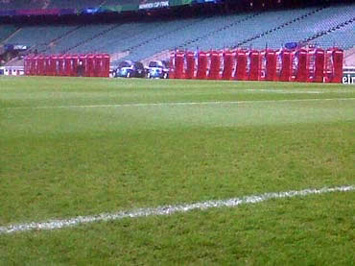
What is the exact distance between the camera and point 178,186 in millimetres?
3801

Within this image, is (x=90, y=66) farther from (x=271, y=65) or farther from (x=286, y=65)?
(x=286, y=65)

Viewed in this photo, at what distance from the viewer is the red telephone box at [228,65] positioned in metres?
27.6

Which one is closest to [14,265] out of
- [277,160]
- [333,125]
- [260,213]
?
[260,213]

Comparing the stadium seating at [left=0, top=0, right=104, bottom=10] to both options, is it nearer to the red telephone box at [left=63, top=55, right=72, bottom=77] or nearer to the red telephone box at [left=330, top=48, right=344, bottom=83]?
the red telephone box at [left=63, top=55, right=72, bottom=77]

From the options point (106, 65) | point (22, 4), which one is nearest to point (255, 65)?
point (106, 65)

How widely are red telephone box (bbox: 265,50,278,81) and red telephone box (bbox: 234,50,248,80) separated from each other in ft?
3.23

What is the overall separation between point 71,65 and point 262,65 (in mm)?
13190

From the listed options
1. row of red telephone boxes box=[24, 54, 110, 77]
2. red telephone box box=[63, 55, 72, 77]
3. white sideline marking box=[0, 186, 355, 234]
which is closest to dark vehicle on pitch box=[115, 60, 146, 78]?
row of red telephone boxes box=[24, 54, 110, 77]

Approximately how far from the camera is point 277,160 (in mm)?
4723

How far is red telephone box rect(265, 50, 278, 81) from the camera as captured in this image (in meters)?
25.9

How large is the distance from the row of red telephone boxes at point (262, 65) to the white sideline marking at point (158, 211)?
21.1 meters

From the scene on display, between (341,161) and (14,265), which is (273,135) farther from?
(14,265)

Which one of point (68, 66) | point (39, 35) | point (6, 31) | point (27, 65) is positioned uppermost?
point (6, 31)

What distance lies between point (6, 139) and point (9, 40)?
152ft
